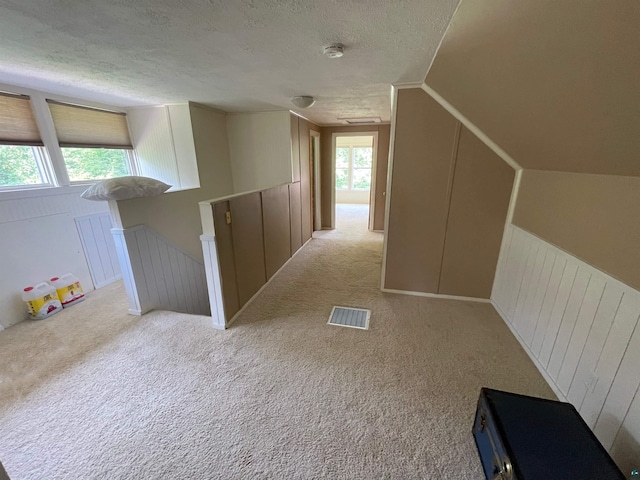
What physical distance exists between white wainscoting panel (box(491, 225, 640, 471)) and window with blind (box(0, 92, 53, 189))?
4953mm

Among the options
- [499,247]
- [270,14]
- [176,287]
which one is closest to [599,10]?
[270,14]

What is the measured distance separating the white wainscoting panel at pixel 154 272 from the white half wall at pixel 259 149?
1627 mm

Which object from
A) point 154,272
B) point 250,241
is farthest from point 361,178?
point 154,272

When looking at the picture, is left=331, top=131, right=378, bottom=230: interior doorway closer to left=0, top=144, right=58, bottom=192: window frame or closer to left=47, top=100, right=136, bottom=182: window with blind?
left=47, top=100, right=136, bottom=182: window with blind

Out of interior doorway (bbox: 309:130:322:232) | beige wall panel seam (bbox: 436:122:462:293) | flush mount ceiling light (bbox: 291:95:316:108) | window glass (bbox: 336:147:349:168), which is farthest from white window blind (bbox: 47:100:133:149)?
window glass (bbox: 336:147:349:168)

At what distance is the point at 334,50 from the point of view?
1675mm

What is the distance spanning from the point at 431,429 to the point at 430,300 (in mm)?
1641

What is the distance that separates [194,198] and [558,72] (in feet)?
11.6

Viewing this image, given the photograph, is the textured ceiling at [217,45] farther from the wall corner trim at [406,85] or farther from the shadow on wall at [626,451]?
the shadow on wall at [626,451]

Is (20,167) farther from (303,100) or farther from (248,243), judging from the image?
(303,100)

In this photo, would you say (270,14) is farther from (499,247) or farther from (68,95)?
(68,95)

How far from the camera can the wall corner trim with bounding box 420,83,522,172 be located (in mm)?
2443

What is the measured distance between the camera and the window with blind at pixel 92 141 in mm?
3062

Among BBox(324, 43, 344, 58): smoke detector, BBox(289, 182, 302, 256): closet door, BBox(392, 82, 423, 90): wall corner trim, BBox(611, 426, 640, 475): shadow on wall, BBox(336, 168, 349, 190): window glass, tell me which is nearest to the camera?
BBox(611, 426, 640, 475): shadow on wall
